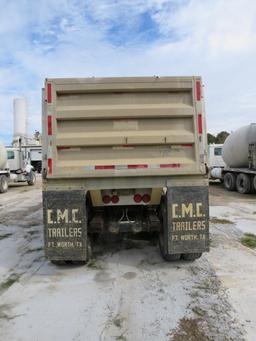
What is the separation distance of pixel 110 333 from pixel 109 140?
2.63 m

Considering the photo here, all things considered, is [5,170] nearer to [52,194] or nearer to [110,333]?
[52,194]

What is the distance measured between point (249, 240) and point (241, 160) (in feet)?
36.1

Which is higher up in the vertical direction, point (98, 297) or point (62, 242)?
point (62, 242)

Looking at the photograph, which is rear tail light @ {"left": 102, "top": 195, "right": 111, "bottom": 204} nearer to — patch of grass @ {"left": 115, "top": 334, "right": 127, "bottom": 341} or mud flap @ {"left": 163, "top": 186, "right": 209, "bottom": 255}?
mud flap @ {"left": 163, "top": 186, "right": 209, "bottom": 255}

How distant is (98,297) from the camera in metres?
4.49

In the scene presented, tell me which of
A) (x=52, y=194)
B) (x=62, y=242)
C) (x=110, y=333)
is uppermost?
(x=52, y=194)

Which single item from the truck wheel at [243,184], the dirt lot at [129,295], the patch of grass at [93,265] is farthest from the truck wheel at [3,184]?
the patch of grass at [93,265]

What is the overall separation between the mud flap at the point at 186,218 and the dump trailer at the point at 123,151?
0.05ft

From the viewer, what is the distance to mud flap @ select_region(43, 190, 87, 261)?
5344mm

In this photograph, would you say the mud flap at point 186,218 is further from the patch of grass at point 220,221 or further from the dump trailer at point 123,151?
the patch of grass at point 220,221

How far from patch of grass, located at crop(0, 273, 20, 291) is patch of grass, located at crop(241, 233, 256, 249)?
4028 mm

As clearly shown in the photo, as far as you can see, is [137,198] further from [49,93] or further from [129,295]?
[49,93]

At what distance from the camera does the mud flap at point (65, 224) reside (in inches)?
210

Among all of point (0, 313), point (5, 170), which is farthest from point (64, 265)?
point (5, 170)
